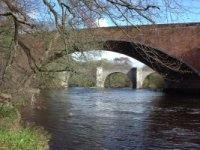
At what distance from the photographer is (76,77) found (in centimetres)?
1552

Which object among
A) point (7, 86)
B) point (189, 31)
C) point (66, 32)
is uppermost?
point (189, 31)

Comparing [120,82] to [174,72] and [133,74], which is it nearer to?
[133,74]

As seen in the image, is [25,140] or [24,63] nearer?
[25,140]

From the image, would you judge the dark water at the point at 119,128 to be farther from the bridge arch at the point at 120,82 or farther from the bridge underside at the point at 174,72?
the bridge arch at the point at 120,82

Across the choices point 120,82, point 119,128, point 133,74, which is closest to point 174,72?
point 119,128

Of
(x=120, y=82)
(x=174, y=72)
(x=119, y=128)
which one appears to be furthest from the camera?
(x=120, y=82)

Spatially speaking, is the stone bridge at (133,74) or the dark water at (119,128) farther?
the stone bridge at (133,74)

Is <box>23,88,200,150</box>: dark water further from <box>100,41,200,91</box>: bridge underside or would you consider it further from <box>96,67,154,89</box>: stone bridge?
<box>96,67,154,89</box>: stone bridge

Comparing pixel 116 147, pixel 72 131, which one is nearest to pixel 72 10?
pixel 116 147

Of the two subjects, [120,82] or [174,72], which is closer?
[174,72]

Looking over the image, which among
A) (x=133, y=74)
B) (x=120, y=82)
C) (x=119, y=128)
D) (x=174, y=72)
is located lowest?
(x=119, y=128)

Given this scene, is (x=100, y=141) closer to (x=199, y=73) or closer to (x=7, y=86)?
(x=7, y=86)

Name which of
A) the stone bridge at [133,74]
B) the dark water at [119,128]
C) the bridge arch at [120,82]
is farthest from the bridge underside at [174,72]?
the bridge arch at [120,82]

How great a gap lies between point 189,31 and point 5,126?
33747 mm
